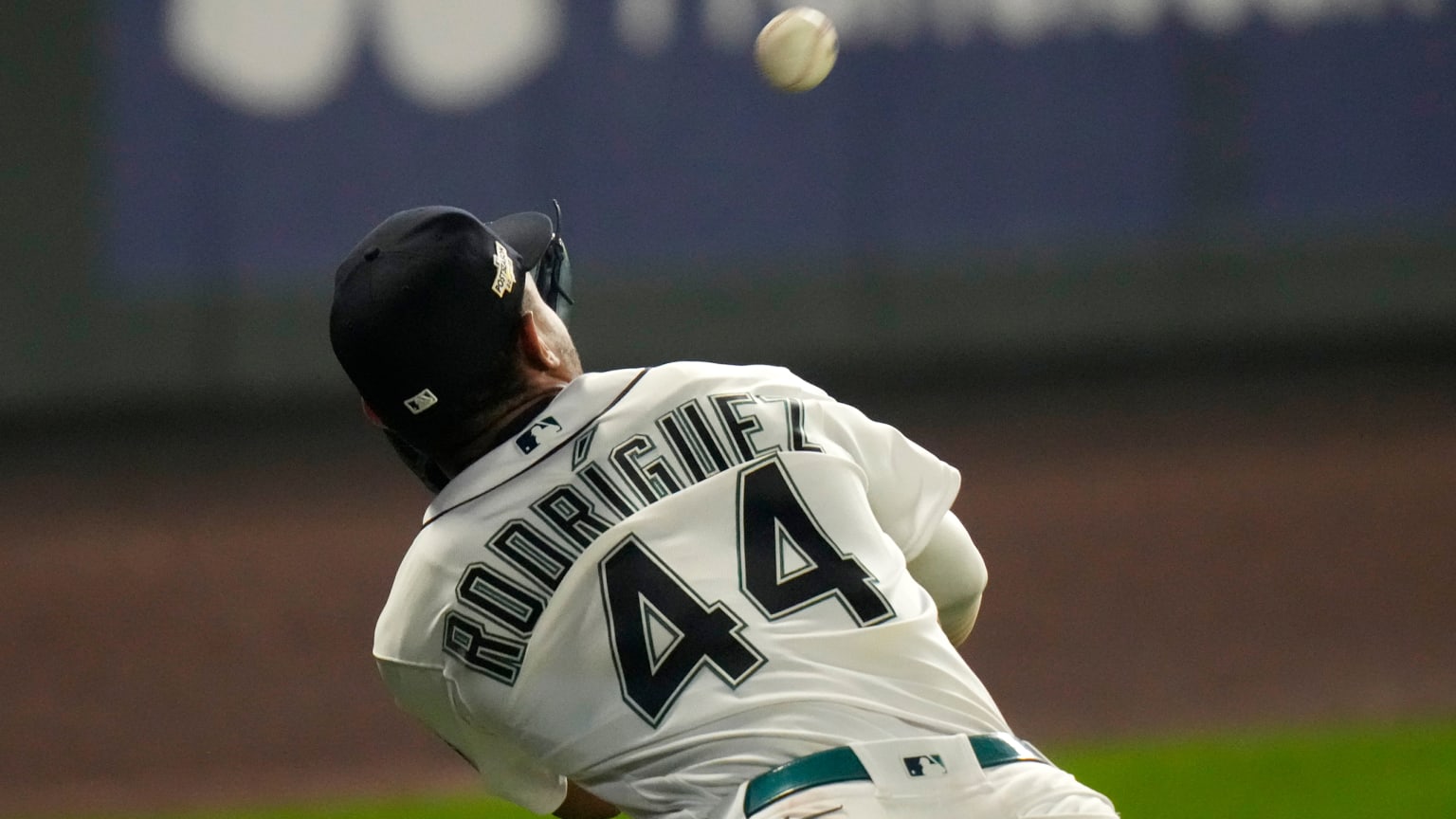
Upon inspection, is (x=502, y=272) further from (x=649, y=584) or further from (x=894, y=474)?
(x=894, y=474)

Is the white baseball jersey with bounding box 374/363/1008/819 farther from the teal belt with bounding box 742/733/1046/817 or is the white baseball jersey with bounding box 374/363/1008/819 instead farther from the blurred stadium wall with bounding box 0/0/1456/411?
the blurred stadium wall with bounding box 0/0/1456/411

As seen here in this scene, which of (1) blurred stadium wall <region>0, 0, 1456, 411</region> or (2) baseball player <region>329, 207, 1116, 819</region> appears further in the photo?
(1) blurred stadium wall <region>0, 0, 1456, 411</region>

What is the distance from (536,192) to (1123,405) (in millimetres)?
3474

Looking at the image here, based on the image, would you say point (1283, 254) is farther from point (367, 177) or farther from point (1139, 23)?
point (367, 177)

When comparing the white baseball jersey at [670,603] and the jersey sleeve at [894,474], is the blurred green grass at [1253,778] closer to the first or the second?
the jersey sleeve at [894,474]

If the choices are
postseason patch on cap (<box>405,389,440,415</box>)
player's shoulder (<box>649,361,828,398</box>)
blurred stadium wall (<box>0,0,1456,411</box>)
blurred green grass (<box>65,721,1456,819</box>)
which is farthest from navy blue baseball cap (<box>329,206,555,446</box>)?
blurred stadium wall (<box>0,0,1456,411</box>)

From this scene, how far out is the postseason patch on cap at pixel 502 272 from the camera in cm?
252

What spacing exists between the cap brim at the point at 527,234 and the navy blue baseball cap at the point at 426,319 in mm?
178

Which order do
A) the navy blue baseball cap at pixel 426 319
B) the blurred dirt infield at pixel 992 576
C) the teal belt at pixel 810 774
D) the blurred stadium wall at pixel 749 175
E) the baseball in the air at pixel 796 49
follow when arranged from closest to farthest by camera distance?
the teal belt at pixel 810 774 → the navy blue baseball cap at pixel 426 319 → the baseball in the air at pixel 796 49 → the blurred dirt infield at pixel 992 576 → the blurred stadium wall at pixel 749 175

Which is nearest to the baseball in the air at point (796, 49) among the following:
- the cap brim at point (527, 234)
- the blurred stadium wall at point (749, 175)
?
the cap brim at point (527, 234)

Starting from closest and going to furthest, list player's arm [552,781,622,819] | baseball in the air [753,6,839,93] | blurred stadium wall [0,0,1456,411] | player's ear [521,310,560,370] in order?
1. player's ear [521,310,560,370]
2. player's arm [552,781,622,819]
3. baseball in the air [753,6,839,93]
4. blurred stadium wall [0,0,1456,411]

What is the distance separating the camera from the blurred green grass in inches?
241

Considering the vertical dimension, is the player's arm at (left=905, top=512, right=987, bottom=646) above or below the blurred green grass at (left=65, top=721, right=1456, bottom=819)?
above

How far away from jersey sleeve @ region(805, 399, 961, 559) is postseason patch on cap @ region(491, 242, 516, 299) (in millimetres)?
447
